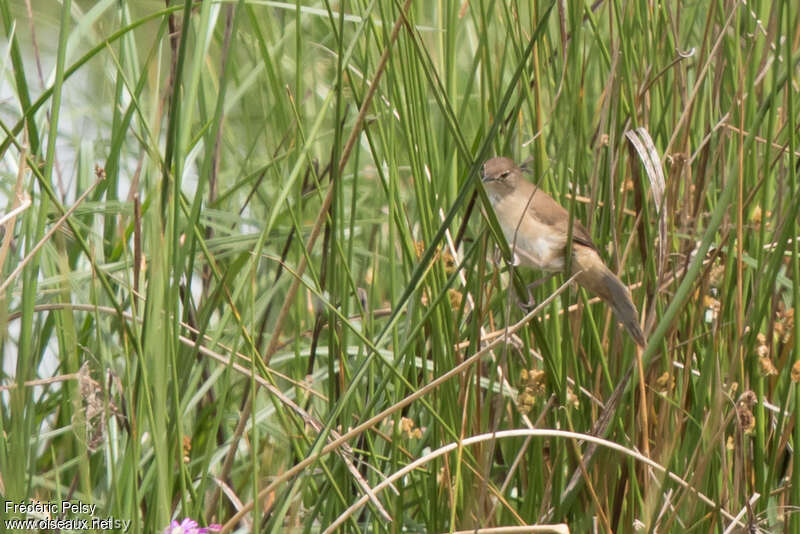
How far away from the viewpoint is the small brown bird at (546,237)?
56.9 inches

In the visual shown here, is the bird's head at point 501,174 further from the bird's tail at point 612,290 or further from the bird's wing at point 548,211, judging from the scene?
the bird's tail at point 612,290

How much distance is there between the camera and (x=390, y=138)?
1.40 metres

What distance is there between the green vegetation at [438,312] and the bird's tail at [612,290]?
1.3 inches

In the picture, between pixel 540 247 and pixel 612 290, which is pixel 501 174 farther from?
pixel 612 290

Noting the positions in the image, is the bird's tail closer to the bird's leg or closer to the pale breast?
the bird's leg

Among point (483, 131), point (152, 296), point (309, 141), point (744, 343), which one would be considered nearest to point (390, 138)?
point (483, 131)

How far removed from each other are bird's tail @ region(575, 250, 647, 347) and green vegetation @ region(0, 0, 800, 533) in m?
0.03

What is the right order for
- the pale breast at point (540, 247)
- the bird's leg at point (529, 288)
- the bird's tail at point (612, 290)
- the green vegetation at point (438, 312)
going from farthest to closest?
the pale breast at point (540, 247), the bird's leg at point (529, 288), the bird's tail at point (612, 290), the green vegetation at point (438, 312)

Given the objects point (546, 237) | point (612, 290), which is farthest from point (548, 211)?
point (612, 290)

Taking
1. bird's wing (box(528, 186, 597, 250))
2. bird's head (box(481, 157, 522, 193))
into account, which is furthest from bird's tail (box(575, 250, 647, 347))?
bird's head (box(481, 157, 522, 193))

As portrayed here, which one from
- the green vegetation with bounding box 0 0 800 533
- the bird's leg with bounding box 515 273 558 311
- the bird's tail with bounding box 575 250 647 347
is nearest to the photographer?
the green vegetation with bounding box 0 0 800 533

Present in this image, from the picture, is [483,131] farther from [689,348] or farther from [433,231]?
[689,348]

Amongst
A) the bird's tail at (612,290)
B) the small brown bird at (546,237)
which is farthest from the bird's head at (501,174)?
the bird's tail at (612,290)

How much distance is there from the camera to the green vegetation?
1.13 m
